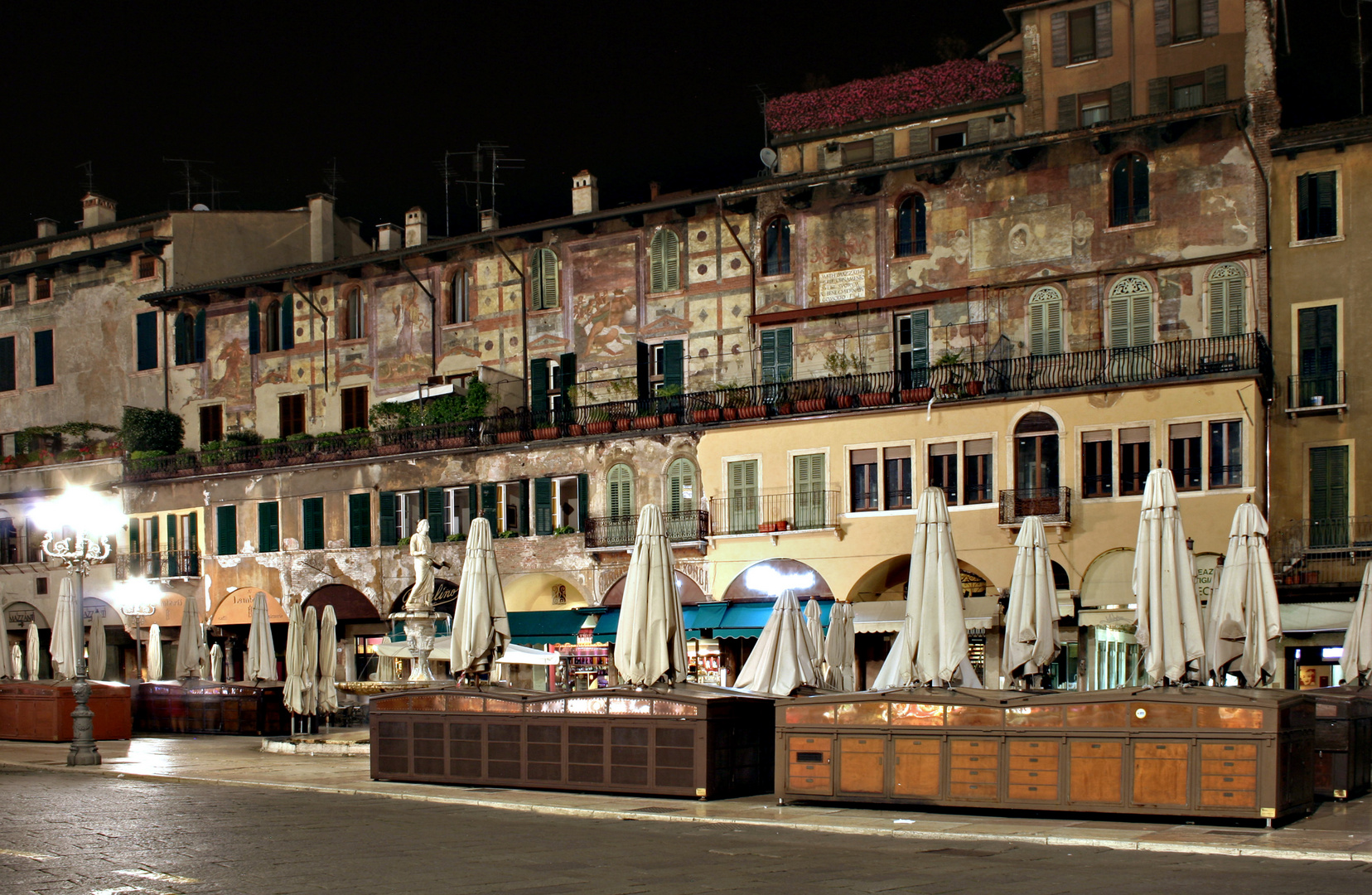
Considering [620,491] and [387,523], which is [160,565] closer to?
[387,523]

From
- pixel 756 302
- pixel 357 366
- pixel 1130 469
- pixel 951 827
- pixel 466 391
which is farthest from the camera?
pixel 357 366

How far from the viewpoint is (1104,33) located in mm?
35125

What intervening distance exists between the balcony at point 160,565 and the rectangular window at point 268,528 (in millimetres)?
2313

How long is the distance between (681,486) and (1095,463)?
10.0 meters

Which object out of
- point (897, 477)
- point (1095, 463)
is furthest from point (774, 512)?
point (1095, 463)

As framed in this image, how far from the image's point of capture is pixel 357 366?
1741 inches

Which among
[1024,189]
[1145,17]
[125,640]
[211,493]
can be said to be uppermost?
[1145,17]

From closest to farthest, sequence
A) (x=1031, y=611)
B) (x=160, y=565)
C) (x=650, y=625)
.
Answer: (x=650, y=625) → (x=1031, y=611) → (x=160, y=565)

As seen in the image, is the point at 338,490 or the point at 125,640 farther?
the point at 125,640

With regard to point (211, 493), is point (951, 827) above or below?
below

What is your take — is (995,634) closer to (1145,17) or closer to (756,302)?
(756,302)

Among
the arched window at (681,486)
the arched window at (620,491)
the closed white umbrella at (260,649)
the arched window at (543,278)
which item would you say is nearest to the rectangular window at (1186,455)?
the arched window at (681,486)

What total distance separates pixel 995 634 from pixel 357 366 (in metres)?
20.8

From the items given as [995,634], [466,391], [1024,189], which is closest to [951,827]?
[995,634]
